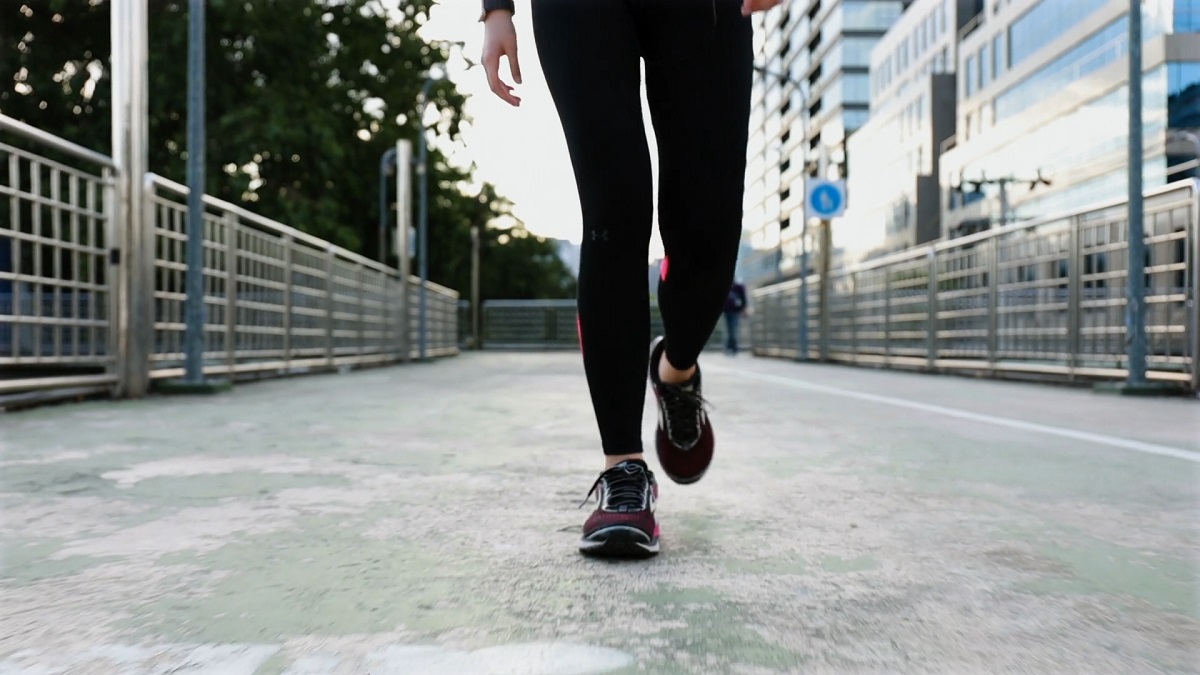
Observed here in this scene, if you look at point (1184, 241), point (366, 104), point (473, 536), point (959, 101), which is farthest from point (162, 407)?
point (959, 101)

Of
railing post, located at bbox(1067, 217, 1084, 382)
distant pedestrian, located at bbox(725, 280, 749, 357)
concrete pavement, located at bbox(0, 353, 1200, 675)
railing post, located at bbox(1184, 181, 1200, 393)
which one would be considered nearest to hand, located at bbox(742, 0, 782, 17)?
concrete pavement, located at bbox(0, 353, 1200, 675)

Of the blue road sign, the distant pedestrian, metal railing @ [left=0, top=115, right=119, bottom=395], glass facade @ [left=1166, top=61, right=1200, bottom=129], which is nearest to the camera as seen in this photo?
metal railing @ [left=0, top=115, right=119, bottom=395]

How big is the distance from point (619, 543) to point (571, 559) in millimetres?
98

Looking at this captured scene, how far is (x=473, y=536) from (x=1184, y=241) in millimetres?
6572

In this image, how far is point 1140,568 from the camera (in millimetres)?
1896

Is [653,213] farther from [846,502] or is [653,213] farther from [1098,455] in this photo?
[1098,455]

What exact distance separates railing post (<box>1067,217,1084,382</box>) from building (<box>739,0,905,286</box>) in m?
50.2

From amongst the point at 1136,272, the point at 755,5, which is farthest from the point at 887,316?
the point at 755,5

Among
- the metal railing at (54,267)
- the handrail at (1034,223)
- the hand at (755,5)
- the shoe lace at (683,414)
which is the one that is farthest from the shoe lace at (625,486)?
the handrail at (1034,223)

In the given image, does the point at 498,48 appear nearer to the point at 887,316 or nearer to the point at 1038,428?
the point at 1038,428

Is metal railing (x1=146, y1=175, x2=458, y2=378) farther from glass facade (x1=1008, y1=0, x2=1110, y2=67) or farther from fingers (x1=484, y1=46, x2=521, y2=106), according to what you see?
glass facade (x1=1008, y1=0, x2=1110, y2=67)

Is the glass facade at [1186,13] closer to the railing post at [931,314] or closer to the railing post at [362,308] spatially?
the railing post at [931,314]

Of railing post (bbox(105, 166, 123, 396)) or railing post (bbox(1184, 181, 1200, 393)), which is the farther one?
railing post (bbox(1184, 181, 1200, 393))

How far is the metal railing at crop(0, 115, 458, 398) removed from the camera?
17.5 ft
